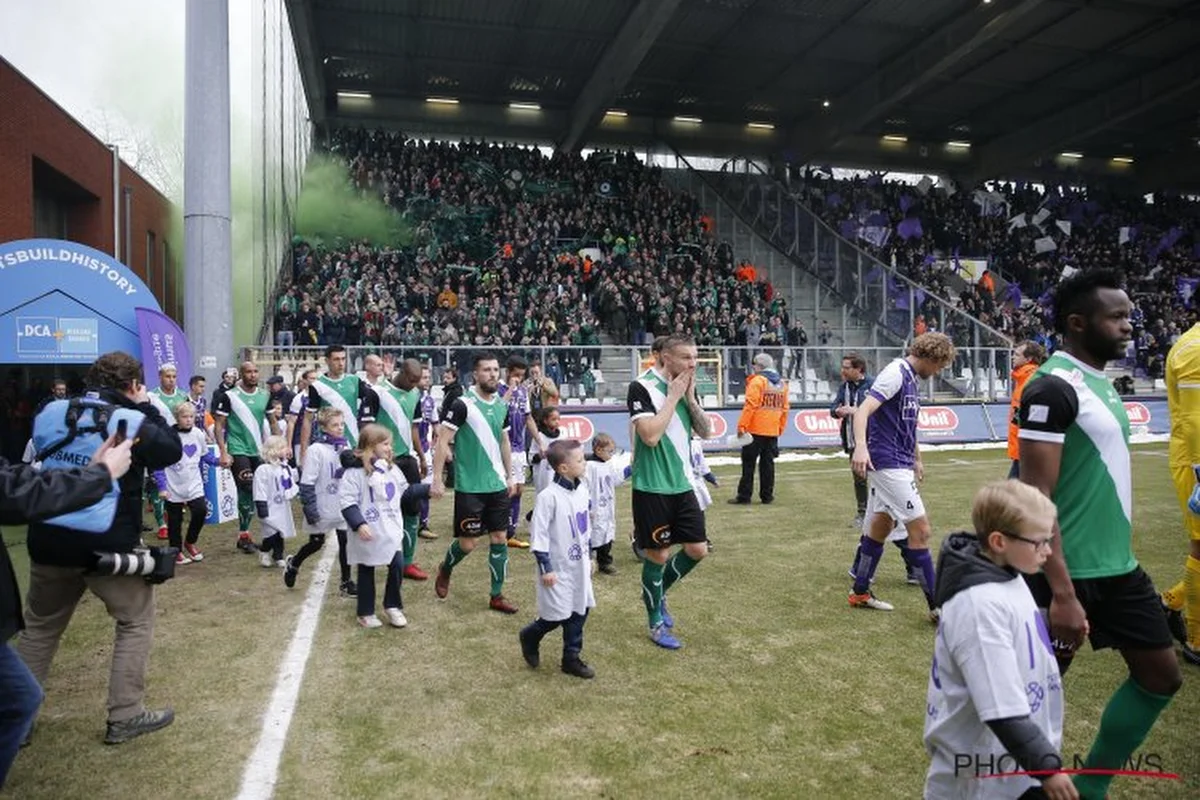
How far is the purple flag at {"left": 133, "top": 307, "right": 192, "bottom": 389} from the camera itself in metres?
10.5

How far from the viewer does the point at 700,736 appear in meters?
3.93

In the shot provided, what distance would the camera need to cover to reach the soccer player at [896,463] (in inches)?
226

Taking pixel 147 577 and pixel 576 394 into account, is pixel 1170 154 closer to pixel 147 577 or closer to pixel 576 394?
pixel 576 394

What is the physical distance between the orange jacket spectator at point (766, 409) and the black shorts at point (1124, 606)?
8.27 meters

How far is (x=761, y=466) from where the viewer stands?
11336mm

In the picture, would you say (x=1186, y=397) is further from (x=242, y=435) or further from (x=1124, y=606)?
(x=242, y=435)

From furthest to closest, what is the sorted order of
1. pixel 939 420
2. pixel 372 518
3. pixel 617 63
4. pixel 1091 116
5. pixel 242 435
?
pixel 1091 116 < pixel 617 63 < pixel 939 420 < pixel 242 435 < pixel 372 518

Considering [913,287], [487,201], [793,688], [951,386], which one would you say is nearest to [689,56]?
[487,201]

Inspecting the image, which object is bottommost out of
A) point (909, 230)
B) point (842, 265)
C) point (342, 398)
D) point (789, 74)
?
point (342, 398)

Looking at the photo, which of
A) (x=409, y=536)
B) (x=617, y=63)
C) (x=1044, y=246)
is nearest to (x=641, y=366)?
(x=409, y=536)

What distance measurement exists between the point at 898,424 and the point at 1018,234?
33.3 meters

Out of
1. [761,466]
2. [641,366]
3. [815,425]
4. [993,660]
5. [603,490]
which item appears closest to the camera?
[993,660]

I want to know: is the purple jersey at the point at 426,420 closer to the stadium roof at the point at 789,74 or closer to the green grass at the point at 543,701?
the green grass at the point at 543,701

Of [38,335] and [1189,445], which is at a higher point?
[38,335]
